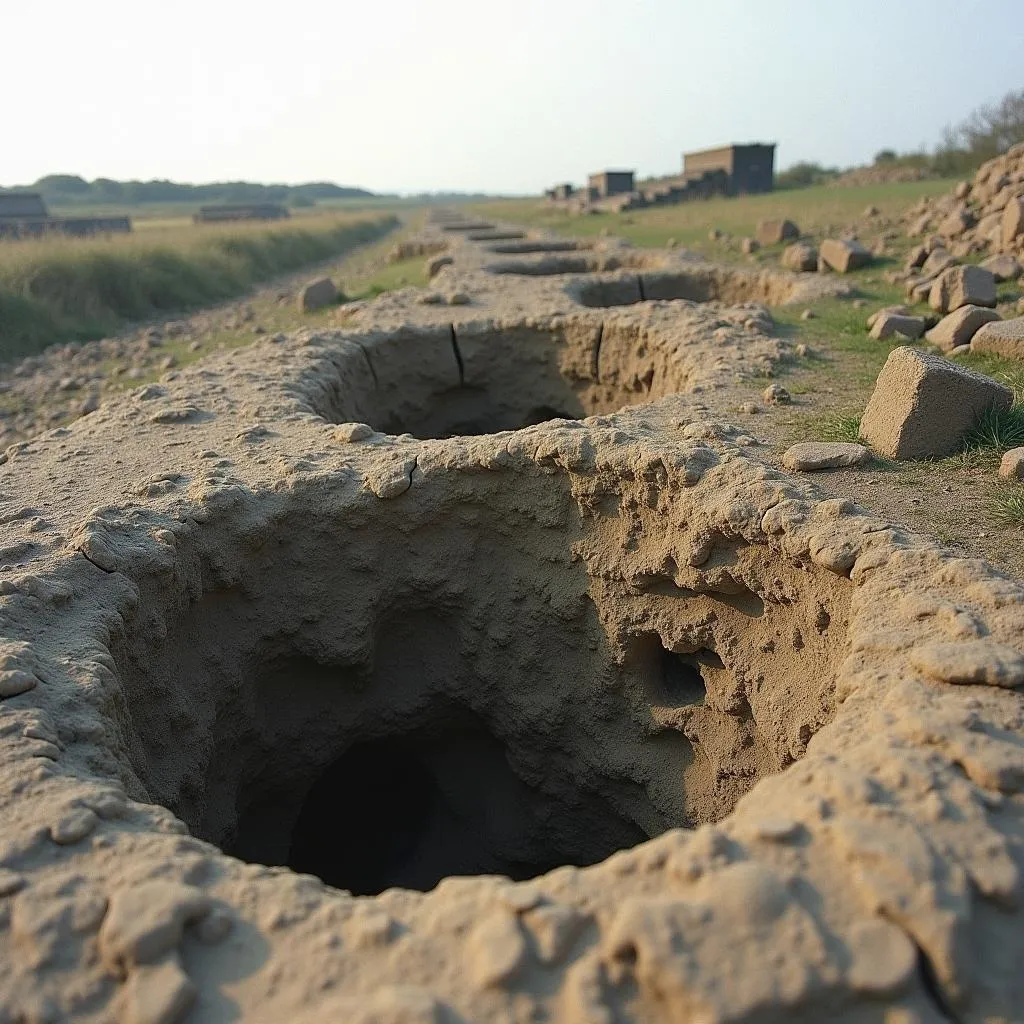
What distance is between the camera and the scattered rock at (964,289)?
571cm

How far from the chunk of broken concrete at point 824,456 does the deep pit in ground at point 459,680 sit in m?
0.53

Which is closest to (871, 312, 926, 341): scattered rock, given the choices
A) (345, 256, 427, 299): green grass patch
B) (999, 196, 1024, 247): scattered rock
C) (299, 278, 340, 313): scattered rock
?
(999, 196, 1024, 247): scattered rock

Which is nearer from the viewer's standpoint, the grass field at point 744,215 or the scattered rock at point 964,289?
the scattered rock at point 964,289

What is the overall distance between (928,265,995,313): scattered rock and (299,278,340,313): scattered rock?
20.5 feet

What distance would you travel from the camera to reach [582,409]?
20.1 feet

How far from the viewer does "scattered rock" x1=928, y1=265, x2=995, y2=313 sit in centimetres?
571

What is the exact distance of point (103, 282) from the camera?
11.1 m

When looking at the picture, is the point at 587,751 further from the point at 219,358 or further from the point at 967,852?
the point at 219,358

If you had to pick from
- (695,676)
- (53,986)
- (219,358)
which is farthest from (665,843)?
(219,358)

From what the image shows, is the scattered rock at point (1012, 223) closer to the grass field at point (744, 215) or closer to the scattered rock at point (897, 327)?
the scattered rock at point (897, 327)

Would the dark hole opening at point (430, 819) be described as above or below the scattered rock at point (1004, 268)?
below

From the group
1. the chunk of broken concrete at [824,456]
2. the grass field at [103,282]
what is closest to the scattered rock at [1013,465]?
the chunk of broken concrete at [824,456]

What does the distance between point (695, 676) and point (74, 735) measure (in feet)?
7.79

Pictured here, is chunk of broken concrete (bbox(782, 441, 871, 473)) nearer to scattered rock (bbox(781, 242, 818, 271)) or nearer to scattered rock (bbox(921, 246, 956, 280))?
scattered rock (bbox(921, 246, 956, 280))
